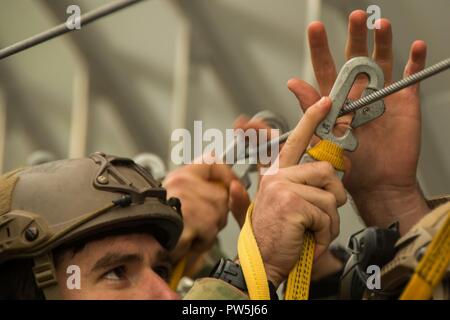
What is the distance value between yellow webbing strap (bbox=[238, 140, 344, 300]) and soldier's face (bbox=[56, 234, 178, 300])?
10.1 inches

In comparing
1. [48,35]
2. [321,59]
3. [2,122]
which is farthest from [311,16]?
[2,122]

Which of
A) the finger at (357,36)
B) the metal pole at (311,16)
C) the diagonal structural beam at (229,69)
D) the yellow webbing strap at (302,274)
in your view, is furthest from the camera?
the diagonal structural beam at (229,69)

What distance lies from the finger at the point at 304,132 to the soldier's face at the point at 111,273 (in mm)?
374

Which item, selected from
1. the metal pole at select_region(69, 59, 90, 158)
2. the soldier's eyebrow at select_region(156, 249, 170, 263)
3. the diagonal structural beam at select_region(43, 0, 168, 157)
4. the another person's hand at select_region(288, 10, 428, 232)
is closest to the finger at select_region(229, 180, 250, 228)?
the soldier's eyebrow at select_region(156, 249, 170, 263)

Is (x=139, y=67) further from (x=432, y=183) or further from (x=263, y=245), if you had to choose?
(x=263, y=245)

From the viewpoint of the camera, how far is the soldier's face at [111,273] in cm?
159

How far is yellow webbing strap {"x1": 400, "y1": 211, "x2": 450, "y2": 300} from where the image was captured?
1148 mm

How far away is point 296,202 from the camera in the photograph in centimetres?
A: 132

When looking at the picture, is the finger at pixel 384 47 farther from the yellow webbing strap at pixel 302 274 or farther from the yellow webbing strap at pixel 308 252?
the yellow webbing strap at pixel 302 274

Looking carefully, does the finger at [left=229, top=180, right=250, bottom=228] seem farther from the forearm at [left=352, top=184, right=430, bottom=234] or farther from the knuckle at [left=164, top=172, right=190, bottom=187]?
the forearm at [left=352, top=184, right=430, bottom=234]

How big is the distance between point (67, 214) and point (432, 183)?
923 millimetres

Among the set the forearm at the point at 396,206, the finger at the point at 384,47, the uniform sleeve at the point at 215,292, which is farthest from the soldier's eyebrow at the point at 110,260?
the finger at the point at 384,47

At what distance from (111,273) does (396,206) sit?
1.70 ft

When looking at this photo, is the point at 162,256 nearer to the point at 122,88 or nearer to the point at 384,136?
the point at 384,136
